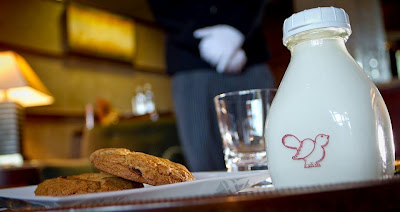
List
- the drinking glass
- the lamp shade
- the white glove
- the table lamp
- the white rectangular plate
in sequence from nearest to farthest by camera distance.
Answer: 1. the white rectangular plate
2. the drinking glass
3. the white glove
4. the table lamp
5. the lamp shade

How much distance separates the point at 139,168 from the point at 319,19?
0.63 ft

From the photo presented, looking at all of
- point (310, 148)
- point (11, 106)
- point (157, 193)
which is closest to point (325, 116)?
point (310, 148)

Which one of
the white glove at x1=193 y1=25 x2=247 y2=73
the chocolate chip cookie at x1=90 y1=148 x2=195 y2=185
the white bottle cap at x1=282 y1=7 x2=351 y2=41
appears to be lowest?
the chocolate chip cookie at x1=90 y1=148 x2=195 y2=185

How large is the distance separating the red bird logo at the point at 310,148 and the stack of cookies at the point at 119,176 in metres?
0.11

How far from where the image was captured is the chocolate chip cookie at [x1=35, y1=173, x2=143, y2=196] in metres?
0.36

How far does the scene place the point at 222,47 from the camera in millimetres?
1148

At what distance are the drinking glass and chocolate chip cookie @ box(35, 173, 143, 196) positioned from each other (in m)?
0.19

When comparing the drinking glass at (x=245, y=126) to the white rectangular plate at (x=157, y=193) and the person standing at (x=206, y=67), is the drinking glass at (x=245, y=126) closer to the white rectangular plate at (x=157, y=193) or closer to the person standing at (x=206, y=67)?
the white rectangular plate at (x=157, y=193)

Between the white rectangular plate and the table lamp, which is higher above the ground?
the table lamp

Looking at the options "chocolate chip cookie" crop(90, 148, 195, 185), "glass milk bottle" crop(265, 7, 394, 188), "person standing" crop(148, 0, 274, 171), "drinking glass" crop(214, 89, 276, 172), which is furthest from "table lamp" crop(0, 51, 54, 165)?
"glass milk bottle" crop(265, 7, 394, 188)

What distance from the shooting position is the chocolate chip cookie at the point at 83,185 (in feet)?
1.20

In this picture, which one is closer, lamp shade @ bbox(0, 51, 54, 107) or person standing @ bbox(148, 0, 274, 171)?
person standing @ bbox(148, 0, 274, 171)

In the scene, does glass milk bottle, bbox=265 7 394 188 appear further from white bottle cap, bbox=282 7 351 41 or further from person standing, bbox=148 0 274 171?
person standing, bbox=148 0 274 171

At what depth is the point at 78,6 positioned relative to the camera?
4.53 metres
